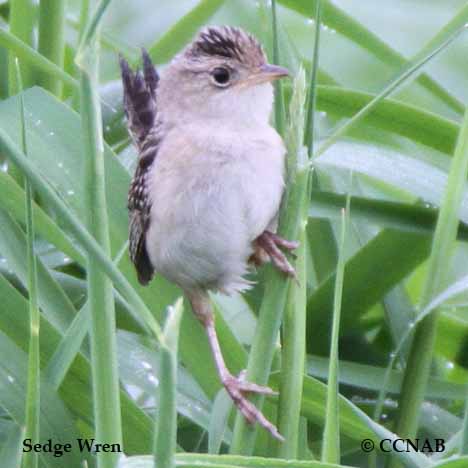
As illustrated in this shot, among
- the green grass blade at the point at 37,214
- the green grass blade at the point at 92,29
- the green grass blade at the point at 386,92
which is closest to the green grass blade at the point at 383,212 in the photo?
the green grass blade at the point at 37,214

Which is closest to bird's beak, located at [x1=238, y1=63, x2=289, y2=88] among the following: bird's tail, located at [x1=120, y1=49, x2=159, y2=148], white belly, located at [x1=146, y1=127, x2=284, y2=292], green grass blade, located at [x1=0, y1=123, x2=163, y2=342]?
white belly, located at [x1=146, y1=127, x2=284, y2=292]

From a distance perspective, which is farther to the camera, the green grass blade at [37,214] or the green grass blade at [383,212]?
the green grass blade at [383,212]

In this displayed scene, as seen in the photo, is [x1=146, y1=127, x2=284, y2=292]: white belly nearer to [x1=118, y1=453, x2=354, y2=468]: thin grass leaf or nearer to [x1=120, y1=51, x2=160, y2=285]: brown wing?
[x1=120, y1=51, x2=160, y2=285]: brown wing

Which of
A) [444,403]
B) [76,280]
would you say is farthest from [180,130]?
[444,403]

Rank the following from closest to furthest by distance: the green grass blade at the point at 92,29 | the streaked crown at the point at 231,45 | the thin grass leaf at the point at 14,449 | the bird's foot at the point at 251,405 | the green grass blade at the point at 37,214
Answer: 1. the green grass blade at the point at 92,29
2. the bird's foot at the point at 251,405
3. the thin grass leaf at the point at 14,449
4. the green grass blade at the point at 37,214
5. the streaked crown at the point at 231,45

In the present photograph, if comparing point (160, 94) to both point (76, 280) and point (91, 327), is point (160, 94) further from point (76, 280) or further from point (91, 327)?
point (91, 327)

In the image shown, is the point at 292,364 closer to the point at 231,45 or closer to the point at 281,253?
the point at 281,253

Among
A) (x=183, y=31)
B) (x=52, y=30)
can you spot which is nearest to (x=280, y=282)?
(x=52, y=30)

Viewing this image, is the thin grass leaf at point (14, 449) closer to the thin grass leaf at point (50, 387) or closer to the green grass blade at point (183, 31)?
the thin grass leaf at point (50, 387)
